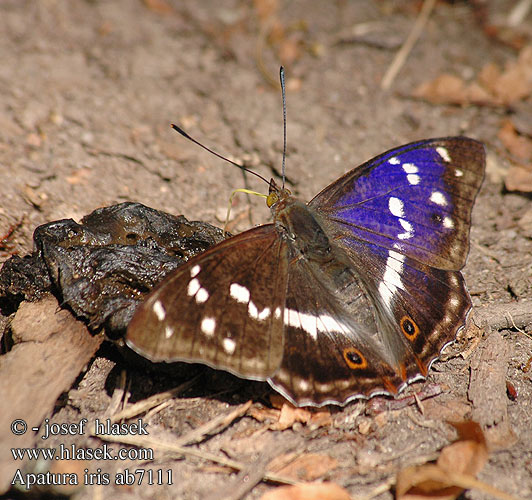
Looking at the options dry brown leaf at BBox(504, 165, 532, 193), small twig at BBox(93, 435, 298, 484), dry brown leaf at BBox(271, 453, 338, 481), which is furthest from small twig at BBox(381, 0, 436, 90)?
small twig at BBox(93, 435, 298, 484)

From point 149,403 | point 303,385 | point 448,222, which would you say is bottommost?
point 149,403

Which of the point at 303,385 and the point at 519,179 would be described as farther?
the point at 519,179

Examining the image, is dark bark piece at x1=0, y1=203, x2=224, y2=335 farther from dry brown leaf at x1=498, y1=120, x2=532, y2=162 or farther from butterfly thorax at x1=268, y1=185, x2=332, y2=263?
dry brown leaf at x1=498, y1=120, x2=532, y2=162

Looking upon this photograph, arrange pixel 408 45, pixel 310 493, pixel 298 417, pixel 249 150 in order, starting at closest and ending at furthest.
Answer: pixel 310 493
pixel 298 417
pixel 249 150
pixel 408 45

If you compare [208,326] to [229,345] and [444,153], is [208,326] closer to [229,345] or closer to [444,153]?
[229,345]

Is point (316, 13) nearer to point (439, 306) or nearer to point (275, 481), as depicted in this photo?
point (439, 306)

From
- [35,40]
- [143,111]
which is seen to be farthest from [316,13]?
[35,40]

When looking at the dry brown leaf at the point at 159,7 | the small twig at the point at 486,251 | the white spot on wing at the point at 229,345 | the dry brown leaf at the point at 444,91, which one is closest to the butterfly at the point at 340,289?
the white spot on wing at the point at 229,345

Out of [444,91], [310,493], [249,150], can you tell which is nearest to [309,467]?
[310,493]

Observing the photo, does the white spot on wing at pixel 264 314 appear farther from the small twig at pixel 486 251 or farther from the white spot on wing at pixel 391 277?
the small twig at pixel 486 251
